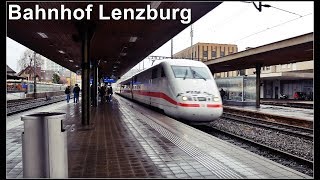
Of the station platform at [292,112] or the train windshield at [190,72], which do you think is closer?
the train windshield at [190,72]

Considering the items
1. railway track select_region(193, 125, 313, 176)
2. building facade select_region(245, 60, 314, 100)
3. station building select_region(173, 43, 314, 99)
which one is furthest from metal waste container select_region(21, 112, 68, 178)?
Result: building facade select_region(245, 60, 314, 100)

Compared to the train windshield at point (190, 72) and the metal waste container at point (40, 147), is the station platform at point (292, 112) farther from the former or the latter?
the metal waste container at point (40, 147)

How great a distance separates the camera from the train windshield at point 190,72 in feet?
40.6

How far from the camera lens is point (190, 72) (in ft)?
41.5

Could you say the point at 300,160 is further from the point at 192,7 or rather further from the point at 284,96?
the point at 284,96

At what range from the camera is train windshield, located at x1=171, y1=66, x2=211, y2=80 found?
12.4 metres

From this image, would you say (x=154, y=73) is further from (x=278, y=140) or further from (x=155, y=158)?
(x=155, y=158)

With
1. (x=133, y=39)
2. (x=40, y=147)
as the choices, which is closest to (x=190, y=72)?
(x=133, y=39)

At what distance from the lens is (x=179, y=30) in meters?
10.6

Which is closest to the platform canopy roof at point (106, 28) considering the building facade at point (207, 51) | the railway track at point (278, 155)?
the railway track at point (278, 155)

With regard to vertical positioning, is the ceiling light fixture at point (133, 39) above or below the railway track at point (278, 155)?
above

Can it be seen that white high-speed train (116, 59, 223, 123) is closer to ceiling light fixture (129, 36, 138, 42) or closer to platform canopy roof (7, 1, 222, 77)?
platform canopy roof (7, 1, 222, 77)

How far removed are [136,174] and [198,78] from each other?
Result: 8289 mm

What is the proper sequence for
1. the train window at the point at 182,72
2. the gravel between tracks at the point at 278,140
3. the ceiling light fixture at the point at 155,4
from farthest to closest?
the train window at the point at 182,72 → the gravel between tracks at the point at 278,140 → the ceiling light fixture at the point at 155,4
